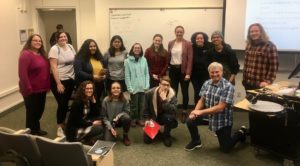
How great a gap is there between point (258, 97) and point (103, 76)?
2.13m

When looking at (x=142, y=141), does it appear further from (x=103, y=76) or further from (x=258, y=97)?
(x=258, y=97)

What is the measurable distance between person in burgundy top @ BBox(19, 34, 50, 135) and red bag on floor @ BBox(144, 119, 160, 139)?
4.49 ft

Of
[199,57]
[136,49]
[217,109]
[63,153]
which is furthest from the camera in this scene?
[199,57]

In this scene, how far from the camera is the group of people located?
365cm

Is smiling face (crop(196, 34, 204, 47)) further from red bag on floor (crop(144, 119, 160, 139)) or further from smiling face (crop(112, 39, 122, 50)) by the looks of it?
red bag on floor (crop(144, 119, 160, 139))

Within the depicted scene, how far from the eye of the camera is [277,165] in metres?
3.31

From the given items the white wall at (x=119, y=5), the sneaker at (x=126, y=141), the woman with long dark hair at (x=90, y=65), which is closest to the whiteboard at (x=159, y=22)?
the white wall at (x=119, y=5)

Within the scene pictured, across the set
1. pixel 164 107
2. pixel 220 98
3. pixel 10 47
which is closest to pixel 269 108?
pixel 220 98

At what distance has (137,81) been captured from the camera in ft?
14.6

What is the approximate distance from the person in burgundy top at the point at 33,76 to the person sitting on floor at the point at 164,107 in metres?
1.34

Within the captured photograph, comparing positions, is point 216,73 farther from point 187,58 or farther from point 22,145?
point 22,145

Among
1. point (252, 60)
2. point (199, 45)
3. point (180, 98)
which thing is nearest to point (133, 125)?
point (180, 98)

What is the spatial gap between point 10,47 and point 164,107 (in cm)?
296

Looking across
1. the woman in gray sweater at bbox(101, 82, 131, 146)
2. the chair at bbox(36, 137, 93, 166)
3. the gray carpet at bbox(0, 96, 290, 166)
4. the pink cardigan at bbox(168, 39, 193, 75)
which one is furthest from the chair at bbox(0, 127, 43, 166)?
the pink cardigan at bbox(168, 39, 193, 75)
